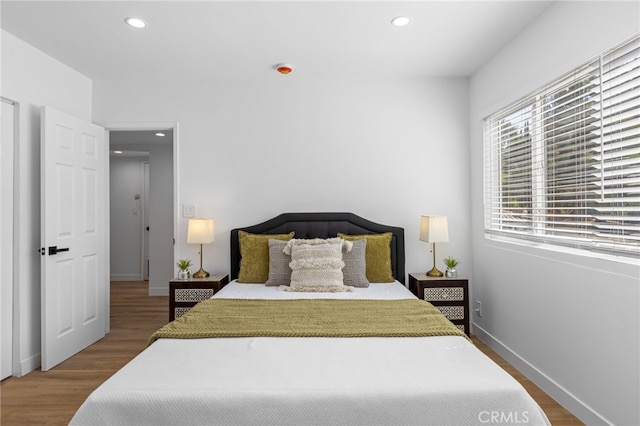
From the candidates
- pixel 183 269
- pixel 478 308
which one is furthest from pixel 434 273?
pixel 183 269

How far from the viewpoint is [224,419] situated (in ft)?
4.50

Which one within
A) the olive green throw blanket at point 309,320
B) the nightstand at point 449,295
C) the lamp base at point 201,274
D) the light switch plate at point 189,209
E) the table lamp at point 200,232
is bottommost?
the nightstand at point 449,295

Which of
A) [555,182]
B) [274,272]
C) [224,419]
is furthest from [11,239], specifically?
[555,182]

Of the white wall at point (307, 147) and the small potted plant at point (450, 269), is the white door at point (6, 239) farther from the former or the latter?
the small potted plant at point (450, 269)

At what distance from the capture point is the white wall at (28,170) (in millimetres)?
2887

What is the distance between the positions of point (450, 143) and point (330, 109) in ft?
4.18

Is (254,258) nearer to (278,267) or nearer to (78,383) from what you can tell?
(278,267)

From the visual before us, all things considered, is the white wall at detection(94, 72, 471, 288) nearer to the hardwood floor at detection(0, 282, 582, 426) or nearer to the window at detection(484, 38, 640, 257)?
the window at detection(484, 38, 640, 257)

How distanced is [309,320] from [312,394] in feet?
2.51

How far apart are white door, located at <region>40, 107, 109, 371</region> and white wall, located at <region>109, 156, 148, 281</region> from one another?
324 centimetres

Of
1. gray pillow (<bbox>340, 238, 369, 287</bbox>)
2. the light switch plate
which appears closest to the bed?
gray pillow (<bbox>340, 238, 369, 287</bbox>)

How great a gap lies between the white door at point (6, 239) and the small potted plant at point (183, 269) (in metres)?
1.25

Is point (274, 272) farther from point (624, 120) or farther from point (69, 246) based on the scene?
point (624, 120)

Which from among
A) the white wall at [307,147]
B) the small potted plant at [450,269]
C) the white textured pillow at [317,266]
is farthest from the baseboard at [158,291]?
the small potted plant at [450,269]
